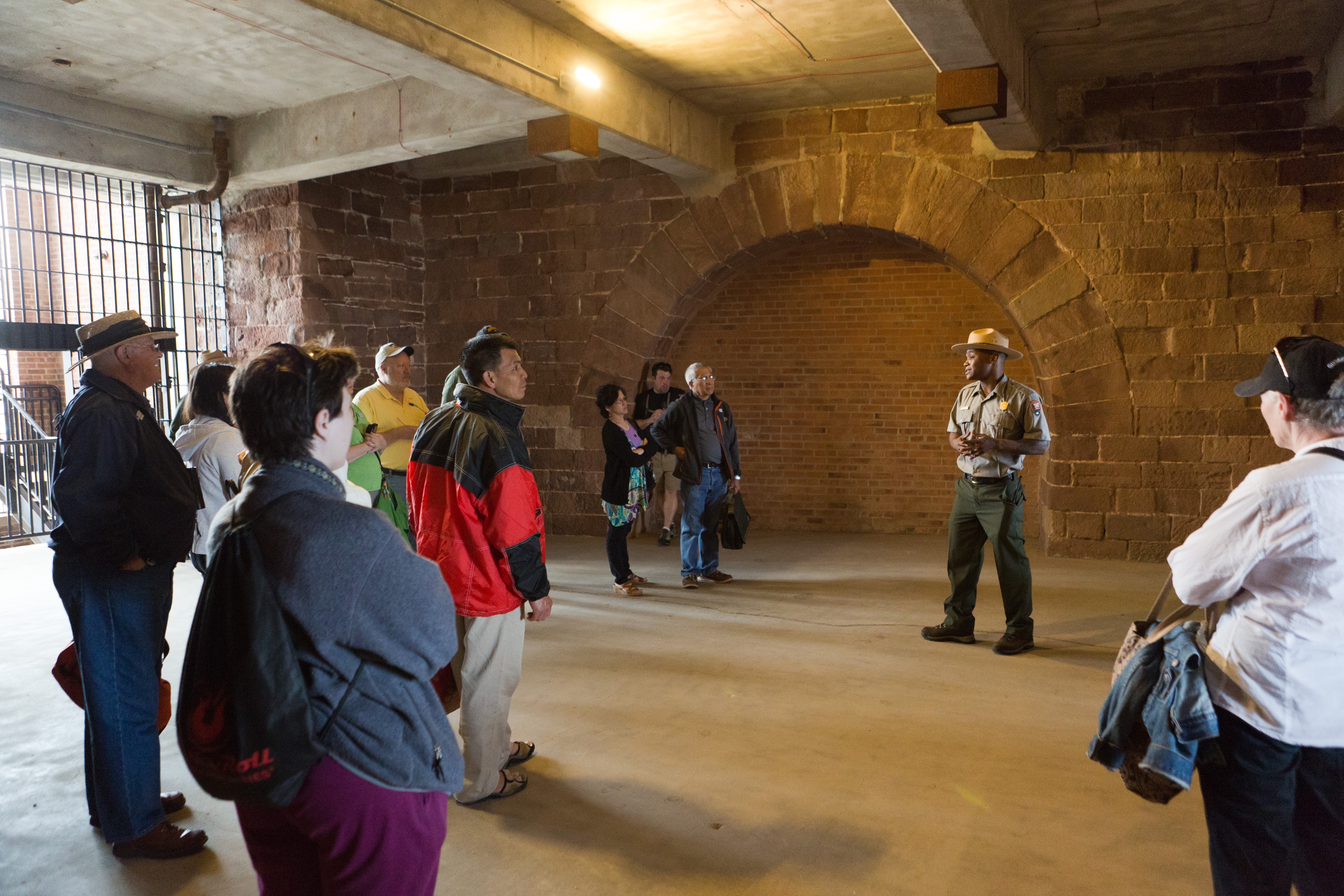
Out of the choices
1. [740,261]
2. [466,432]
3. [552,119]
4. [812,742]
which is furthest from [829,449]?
[466,432]

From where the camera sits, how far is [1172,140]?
232 inches

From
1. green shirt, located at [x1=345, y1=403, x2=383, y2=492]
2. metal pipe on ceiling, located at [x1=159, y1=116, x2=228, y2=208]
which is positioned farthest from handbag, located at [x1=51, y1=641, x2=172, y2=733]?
metal pipe on ceiling, located at [x1=159, y1=116, x2=228, y2=208]

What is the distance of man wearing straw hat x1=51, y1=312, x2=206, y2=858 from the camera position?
244cm

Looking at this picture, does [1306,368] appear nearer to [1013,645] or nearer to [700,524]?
[1013,645]

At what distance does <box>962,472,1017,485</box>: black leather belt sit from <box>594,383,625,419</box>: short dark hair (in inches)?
83.6

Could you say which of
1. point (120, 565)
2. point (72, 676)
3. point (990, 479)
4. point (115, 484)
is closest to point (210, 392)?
point (115, 484)

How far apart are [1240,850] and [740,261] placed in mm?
6082

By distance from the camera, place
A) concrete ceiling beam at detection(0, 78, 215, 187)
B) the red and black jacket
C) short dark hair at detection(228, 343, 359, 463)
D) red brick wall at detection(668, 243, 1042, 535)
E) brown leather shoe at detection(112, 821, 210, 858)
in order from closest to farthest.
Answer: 1. short dark hair at detection(228, 343, 359, 463)
2. brown leather shoe at detection(112, 821, 210, 858)
3. the red and black jacket
4. concrete ceiling beam at detection(0, 78, 215, 187)
5. red brick wall at detection(668, 243, 1042, 535)

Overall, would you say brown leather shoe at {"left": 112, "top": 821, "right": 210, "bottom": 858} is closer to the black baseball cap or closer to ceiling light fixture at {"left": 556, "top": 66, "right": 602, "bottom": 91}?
the black baseball cap

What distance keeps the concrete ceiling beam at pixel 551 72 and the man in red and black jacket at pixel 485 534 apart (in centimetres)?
204

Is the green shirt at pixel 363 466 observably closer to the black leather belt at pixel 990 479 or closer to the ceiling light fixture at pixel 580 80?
the ceiling light fixture at pixel 580 80

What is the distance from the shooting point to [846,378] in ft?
27.8

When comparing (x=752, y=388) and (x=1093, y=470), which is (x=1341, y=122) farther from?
(x=752, y=388)

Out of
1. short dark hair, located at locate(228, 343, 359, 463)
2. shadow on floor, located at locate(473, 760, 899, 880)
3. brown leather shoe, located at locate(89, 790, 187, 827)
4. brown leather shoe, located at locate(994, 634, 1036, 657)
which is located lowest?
brown leather shoe, located at locate(89, 790, 187, 827)
